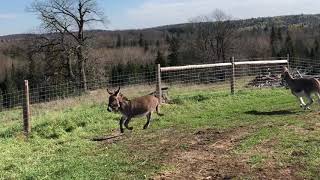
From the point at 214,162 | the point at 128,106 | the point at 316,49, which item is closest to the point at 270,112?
the point at 128,106

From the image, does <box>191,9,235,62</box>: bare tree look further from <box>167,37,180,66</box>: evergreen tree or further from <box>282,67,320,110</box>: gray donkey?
<box>282,67,320,110</box>: gray donkey

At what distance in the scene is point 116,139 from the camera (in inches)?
448

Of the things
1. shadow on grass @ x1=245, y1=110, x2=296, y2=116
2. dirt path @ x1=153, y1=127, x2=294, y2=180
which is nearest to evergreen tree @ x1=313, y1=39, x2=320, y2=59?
shadow on grass @ x1=245, y1=110, x2=296, y2=116

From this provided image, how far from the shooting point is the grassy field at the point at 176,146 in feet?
27.0

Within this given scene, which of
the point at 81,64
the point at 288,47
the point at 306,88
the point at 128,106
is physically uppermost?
the point at 288,47

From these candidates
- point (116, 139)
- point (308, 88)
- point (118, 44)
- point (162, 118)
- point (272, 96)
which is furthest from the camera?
point (118, 44)

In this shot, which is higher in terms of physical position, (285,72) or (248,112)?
(285,72)

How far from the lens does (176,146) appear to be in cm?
1001

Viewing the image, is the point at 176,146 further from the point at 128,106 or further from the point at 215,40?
the point at 215,40

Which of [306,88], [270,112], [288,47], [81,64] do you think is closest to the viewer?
[270,112]

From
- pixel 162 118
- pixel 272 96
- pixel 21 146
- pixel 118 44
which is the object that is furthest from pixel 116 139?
pixel 118 44

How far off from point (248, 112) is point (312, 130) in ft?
13.1

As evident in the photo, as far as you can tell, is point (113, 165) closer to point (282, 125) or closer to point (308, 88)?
point (282, 125)

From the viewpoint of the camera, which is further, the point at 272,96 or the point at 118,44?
the point at 118,44
